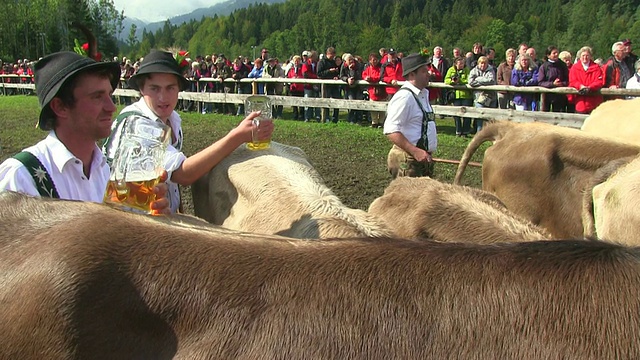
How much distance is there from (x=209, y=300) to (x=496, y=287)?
74 cm

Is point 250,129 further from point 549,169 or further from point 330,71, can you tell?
point 330,71

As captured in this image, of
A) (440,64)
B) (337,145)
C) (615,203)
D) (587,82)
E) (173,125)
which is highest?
(440,64)

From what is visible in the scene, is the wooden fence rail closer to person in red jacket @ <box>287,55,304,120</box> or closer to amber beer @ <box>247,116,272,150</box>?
person in red jacket @ <box>287,55,304,120</box>

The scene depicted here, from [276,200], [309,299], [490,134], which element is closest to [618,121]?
[490,134]

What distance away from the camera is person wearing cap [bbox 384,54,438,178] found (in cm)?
575

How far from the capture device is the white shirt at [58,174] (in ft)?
7.68

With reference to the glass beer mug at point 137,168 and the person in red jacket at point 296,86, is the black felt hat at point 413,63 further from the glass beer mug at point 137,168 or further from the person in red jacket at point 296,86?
the person in red jacket at point 296,86

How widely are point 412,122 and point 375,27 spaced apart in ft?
265

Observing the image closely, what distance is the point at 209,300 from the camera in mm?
1457

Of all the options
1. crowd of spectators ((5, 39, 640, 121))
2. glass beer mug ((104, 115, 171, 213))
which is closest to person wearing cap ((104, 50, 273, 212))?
glass beer mug ((104, 115, 171, 213))

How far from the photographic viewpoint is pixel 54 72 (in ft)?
8.38

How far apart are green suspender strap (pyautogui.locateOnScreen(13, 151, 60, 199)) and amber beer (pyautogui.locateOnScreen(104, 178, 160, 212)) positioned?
Answer: 9.7 inches

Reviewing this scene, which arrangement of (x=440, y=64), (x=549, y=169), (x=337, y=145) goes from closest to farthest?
(x=549, y=169)
(x=337, y=145)
(x=440, y=64)

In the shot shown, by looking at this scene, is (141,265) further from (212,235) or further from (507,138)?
(507,138)
